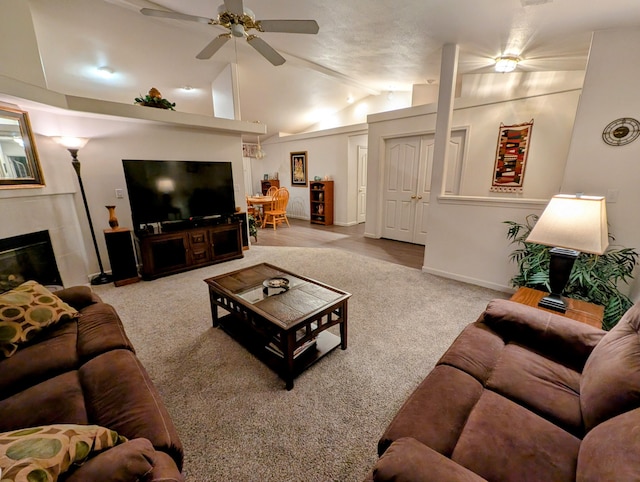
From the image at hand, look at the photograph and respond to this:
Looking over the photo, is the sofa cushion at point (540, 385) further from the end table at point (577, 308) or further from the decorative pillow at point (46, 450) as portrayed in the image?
the decorative pillow at point (46, 450)

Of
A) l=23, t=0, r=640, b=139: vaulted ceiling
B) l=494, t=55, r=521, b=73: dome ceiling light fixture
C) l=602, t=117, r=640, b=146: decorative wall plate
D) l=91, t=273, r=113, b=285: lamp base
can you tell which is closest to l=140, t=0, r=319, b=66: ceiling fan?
l=23, t=0, r=640, b=139: vaulted ceiling

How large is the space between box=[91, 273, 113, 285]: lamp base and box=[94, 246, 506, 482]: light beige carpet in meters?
0.15

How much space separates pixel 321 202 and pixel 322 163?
99 centimetres

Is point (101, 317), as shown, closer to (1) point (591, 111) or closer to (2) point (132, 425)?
(2) point (132, 425)

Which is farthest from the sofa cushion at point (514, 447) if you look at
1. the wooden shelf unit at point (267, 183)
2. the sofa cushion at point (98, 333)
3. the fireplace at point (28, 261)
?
the wooden shelf unit at point (267, 183)

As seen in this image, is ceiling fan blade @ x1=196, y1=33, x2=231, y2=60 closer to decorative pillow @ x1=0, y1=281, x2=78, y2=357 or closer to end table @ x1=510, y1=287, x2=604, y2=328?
decorative pillow @ x1=0, y1=281, x2=78, y2=357

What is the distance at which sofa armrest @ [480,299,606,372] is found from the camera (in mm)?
1302

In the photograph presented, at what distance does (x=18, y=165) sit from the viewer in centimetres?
262

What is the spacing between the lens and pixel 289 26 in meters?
2.09

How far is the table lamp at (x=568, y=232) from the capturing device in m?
1.55

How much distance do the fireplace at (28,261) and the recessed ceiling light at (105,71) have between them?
2.52 meters

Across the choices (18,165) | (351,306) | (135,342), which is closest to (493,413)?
(351,306)

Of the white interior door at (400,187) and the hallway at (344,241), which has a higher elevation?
the white interior door at (400,187)

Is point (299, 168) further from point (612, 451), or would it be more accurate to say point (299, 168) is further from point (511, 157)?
point (612, 451)
